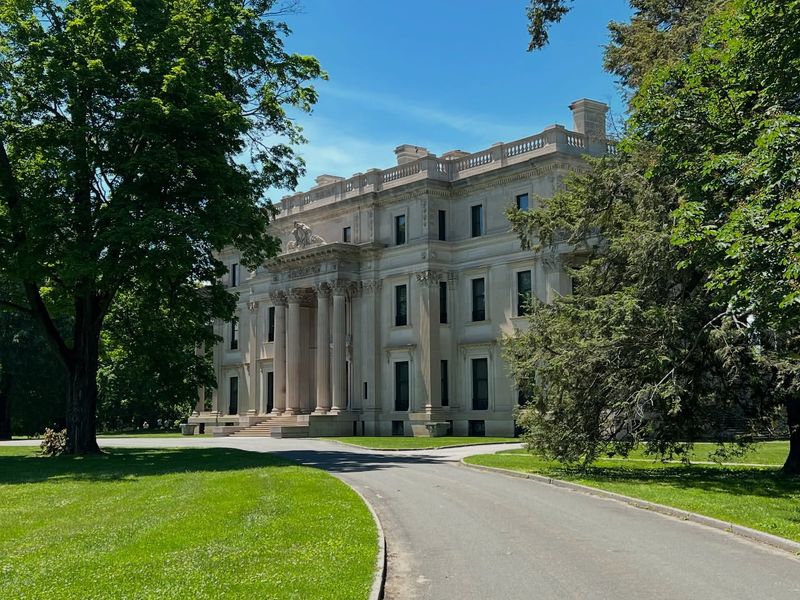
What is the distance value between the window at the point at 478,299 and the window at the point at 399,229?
18.3 feet

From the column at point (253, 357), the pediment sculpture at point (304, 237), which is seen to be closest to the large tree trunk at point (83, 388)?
the pediment sculpture at point (304, 237)

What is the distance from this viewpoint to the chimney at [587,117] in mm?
47469

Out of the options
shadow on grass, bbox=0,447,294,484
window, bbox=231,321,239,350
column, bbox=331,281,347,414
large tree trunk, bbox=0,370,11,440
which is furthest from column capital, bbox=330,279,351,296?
large tree trunk, bbox=0,370,11,440

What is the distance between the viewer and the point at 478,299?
49.2m

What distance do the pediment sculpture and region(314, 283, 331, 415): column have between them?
10.2 feet

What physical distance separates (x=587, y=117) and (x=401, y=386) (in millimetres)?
19407

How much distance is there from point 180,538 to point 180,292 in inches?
809

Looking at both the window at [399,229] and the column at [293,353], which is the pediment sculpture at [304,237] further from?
the window at [399,229]

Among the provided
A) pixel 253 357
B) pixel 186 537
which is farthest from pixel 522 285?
pixel 186 537

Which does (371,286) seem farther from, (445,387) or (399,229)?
(445,387)

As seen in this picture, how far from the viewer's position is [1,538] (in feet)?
38.5

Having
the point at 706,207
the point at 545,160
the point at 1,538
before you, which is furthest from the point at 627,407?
the point at 545,160

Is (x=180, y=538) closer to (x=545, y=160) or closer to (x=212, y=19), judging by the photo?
(x=212, y=19)

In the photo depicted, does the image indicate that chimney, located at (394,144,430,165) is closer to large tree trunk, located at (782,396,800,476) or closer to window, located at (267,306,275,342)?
window, located at (267,306,275,342)
